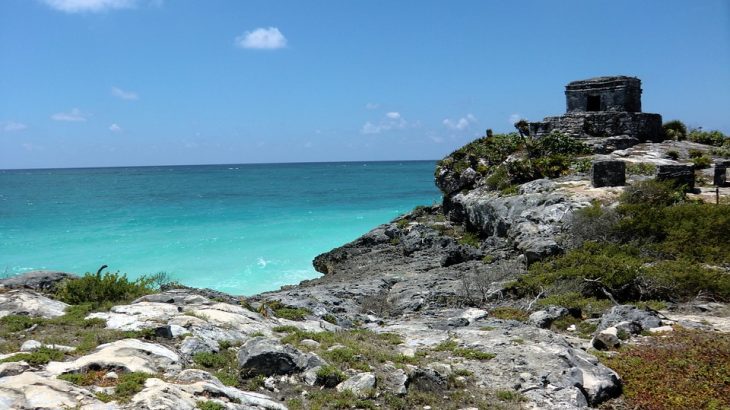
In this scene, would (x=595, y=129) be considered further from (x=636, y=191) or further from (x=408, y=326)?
(x=408, y=326)

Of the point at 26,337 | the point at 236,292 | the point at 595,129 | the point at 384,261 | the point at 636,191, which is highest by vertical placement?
the point at 595,129

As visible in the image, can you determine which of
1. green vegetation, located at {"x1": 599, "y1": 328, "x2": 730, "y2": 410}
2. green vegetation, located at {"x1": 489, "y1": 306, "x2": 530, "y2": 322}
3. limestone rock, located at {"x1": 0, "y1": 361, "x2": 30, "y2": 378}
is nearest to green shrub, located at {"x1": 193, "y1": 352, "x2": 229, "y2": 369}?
limestone rock, located at {"x1": 0, "y1": 361, "x2": 30, "y2": 378}

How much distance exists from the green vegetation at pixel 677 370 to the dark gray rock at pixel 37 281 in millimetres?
12132

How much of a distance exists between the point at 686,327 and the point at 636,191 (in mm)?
8025

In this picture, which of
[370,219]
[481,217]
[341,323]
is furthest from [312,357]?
[370,219]

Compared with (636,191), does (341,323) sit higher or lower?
lower

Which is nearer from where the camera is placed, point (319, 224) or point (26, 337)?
point (26, 337)

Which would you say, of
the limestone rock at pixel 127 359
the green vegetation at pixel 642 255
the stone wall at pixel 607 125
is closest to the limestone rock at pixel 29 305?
the limestone rock at pixel 127 359

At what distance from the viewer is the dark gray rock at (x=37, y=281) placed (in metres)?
12.1

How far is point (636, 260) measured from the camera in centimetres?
1398

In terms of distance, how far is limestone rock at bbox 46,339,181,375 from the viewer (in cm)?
703

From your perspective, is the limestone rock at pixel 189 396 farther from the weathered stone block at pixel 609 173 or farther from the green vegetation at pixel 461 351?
the weathered stone block at pixel 609 173

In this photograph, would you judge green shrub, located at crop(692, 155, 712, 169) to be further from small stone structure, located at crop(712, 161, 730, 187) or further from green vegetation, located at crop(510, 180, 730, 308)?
Result: green vegetation, located at crop(510, 180, 730, 308)

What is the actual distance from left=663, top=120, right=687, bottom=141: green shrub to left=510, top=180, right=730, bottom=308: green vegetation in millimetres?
13692
